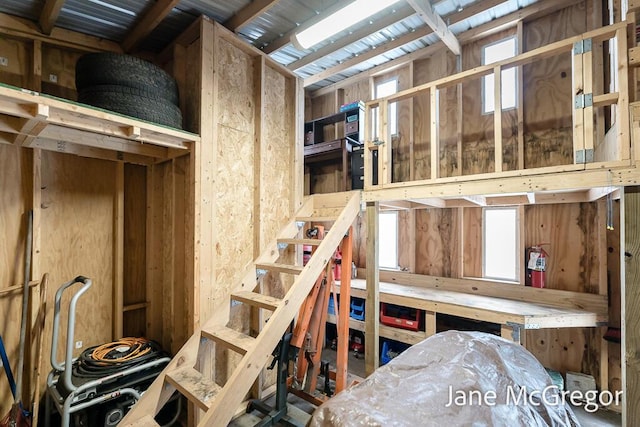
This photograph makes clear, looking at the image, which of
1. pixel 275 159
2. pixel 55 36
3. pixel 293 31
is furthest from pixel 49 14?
pixel 275 159

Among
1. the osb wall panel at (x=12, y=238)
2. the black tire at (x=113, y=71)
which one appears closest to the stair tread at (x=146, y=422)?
the osb wall panel at (x=12, y=238)

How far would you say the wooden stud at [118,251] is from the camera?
110 inches

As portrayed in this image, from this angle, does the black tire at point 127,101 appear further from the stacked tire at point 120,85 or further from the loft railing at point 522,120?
the loft railing at point 522,120

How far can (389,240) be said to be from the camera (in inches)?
183

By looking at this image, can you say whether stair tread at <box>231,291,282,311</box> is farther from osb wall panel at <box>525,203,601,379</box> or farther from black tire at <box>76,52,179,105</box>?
osb wall panel at <box>525,203,601,379</box>

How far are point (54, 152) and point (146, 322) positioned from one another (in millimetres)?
1757

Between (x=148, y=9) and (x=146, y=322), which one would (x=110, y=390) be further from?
(x=148, y=9)

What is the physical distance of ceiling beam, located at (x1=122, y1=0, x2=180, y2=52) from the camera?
7.48ft

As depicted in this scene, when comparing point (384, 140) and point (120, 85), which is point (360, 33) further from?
point (120, 85)

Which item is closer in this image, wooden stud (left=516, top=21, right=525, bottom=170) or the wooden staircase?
the wooden staircase

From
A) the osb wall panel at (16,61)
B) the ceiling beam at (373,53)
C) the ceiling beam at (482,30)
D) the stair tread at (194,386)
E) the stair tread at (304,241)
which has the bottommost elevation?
the stair tread at (194,386)

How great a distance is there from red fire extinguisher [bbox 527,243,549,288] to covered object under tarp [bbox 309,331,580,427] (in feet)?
6.47

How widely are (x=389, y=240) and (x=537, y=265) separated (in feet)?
6.27

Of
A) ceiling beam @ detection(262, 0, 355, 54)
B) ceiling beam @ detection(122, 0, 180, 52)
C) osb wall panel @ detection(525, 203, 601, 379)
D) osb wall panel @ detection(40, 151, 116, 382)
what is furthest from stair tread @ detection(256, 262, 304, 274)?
osb wall panel @ detection(525, 203, 601, 379)
